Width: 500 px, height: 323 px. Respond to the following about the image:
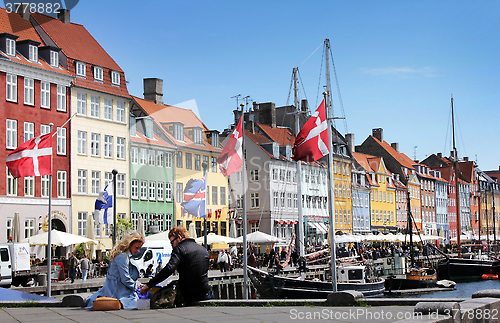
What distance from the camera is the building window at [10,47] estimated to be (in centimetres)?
3994

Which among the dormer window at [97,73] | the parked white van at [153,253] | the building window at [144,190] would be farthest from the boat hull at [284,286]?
the dormer window at [97,73]

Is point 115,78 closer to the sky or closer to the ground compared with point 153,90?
closer to the ground

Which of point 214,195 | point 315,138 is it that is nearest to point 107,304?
point 315,138

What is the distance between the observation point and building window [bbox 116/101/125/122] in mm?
48500

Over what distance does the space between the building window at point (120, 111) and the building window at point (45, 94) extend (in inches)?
263

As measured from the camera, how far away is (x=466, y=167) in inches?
5010

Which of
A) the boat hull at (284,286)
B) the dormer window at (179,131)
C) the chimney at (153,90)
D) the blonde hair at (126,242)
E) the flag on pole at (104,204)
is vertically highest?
the chimney at (153,90)

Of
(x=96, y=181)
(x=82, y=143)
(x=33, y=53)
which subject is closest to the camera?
(x=33, y=53)

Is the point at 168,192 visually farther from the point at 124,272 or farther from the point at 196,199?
the point at 124,272

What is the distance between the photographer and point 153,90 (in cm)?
5925

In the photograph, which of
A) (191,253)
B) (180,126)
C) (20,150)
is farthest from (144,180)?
(191,253)

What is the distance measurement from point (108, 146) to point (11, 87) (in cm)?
922

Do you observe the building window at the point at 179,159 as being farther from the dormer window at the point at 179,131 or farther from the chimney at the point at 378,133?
the chimney at the point at 378,133

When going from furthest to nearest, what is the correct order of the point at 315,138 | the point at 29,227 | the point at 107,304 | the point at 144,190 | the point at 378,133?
the point at 378,133 → the point at 144,190 → the point at 29,227 → the point at 315,138 → the point at 107,304
